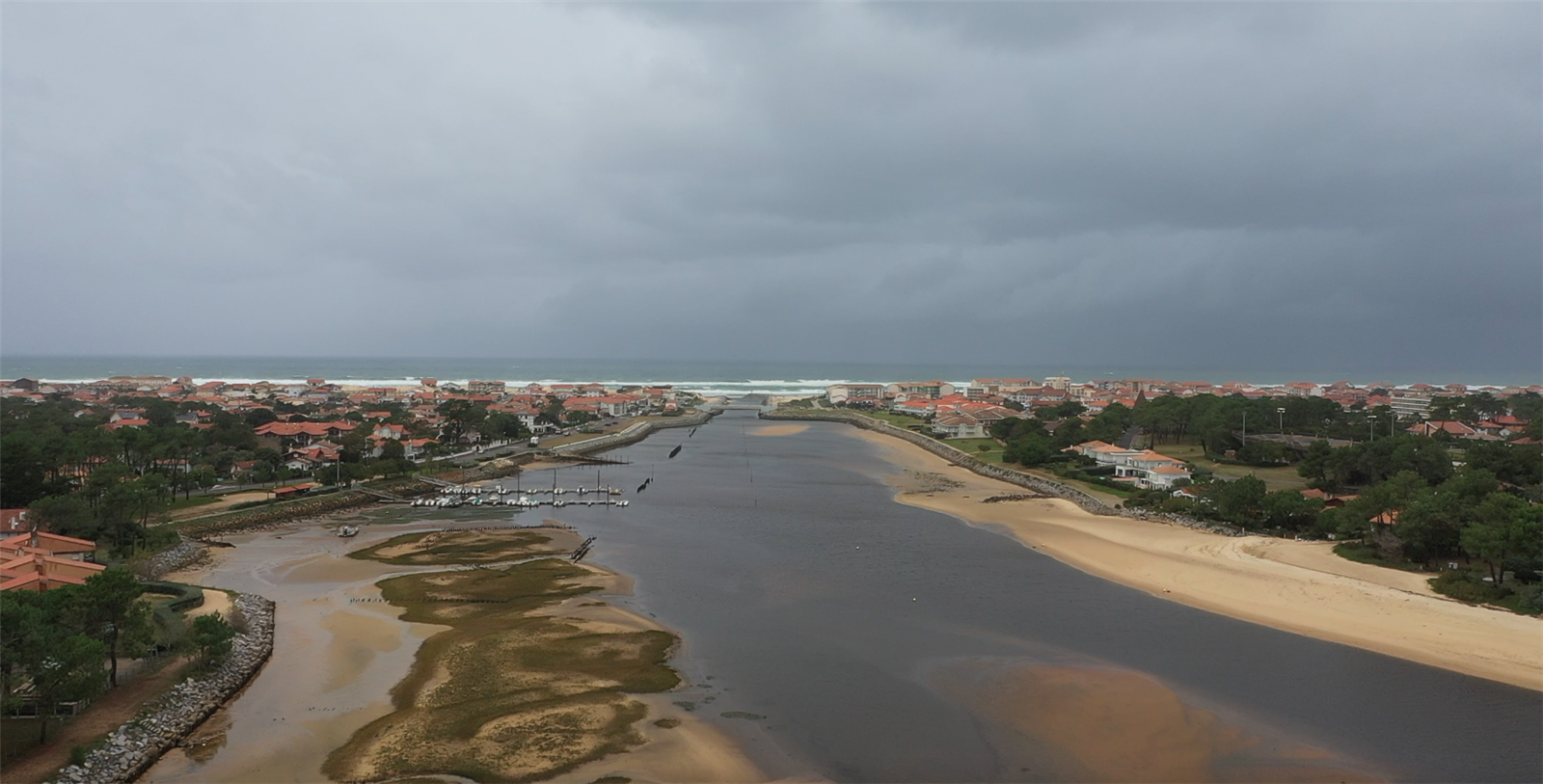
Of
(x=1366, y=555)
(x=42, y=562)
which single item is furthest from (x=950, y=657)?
(x=42, y=562)

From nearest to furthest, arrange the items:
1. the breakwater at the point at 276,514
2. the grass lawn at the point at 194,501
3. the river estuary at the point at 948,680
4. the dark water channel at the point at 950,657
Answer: the river estuary at the point at 948,680 → the dark water channel at the point at 950,657 → the breakwater at the point at 276,514 → the grass lawn at the point at 194,501

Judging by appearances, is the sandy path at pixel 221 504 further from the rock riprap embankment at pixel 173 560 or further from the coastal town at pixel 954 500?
A: the rock riprap embankment at pixel 173 560

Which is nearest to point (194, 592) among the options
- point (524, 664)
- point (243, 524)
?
point (524, 664)

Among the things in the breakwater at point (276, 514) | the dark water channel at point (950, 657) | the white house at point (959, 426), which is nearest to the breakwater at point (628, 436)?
the breakwater at point (276, 514)

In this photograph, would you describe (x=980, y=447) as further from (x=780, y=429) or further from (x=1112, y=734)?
(x=1112, y=734)

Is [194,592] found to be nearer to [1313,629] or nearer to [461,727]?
[461,727]

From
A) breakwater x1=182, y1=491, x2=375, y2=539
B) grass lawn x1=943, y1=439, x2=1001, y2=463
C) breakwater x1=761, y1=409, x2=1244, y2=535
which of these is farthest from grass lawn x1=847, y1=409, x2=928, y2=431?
breakwater x1=182, y1=491, x2=375, y2=539
